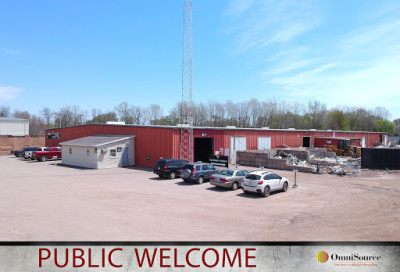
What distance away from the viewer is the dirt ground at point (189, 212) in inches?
405

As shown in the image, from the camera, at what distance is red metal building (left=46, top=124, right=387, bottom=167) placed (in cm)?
2992

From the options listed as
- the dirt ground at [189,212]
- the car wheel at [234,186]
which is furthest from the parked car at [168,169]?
the car wheel at [234,186]

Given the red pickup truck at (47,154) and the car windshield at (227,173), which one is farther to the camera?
the red pickup truck at (47,154)

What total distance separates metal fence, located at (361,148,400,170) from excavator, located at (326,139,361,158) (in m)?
11.2

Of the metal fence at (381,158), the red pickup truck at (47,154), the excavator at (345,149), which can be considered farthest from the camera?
the excavator at (345,149)

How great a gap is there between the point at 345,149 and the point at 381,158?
1311cm

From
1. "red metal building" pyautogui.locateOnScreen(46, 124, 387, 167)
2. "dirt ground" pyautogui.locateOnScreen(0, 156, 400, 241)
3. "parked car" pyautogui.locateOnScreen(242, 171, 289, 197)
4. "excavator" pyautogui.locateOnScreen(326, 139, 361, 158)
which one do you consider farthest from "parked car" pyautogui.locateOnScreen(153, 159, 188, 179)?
"excavator" pyautogui.locateOnScreen(326, 139, 361, 158)

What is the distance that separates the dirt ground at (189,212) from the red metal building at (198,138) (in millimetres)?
8174

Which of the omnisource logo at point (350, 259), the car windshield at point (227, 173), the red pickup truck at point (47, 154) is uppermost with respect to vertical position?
the red pickup truck at point (47, 154)

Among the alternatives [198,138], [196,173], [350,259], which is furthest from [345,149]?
[350,259]

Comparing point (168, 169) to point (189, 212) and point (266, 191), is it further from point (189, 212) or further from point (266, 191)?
point (189, 212)

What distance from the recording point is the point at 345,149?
139 feet

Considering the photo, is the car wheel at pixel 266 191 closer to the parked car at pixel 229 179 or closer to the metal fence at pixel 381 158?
the parked car at pixel 229 179

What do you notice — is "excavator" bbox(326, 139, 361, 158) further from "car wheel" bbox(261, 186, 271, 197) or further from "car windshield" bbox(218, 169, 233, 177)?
"car wheel" bbox(261, 186, 271, 197)
